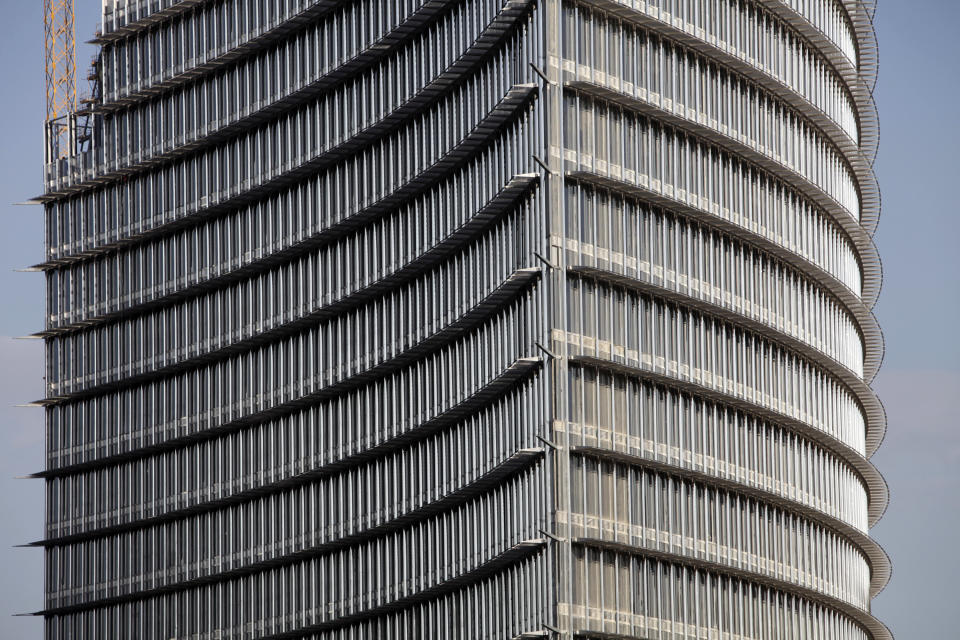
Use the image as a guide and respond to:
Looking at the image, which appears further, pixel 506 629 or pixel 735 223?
pixel 735 223

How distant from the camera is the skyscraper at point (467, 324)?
89.2 metres

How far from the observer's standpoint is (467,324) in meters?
96.8

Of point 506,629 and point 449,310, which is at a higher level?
point 449,310

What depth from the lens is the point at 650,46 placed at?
94.3 meters

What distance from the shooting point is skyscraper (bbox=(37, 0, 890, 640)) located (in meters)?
89.2

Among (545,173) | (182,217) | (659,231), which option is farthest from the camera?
(182,217)

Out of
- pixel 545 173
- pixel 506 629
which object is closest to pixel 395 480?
pixel 506 629

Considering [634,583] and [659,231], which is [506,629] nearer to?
[634,583]

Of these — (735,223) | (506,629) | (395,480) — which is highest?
(735,223)

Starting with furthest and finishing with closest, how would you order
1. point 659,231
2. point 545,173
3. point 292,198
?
1. point 292,198
2. point 659,231
3. point 545,173

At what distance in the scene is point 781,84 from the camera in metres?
103

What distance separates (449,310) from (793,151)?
19.4 m

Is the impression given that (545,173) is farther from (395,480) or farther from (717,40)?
(395,480)

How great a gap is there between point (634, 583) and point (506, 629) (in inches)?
234
